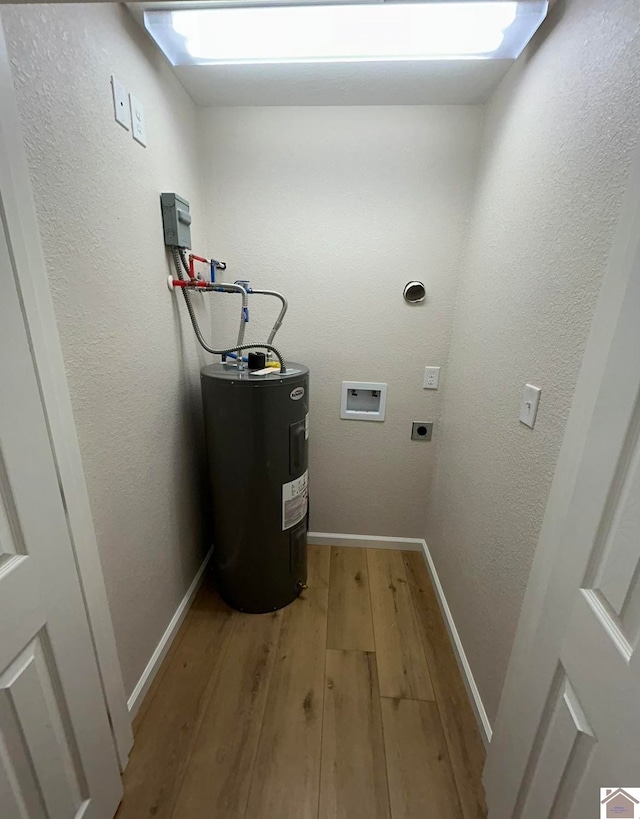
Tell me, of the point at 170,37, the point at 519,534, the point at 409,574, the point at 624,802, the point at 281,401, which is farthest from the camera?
the point at 409,574

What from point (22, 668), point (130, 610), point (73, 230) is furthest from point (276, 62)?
point (130, 610)

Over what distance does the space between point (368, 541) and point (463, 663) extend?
759 mm

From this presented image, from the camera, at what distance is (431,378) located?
5.35 ft

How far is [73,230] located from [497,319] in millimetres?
1254

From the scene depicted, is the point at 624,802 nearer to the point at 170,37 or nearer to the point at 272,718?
the point at 272,718

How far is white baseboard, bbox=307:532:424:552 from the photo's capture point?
190cm

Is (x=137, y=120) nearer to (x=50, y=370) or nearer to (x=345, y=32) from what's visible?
(x=345, y=32)

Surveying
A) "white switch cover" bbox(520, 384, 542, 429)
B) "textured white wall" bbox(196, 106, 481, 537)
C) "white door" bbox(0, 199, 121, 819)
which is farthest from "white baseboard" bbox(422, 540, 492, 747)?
"white door" bbox(0, 199, 121, 819)

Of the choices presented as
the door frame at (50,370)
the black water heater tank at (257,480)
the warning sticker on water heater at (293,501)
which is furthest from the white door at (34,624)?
the warning sticker on water heater at (293,501)

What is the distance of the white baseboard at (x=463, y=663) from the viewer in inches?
40.7

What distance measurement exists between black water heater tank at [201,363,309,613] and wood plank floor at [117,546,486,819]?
0.16 metres

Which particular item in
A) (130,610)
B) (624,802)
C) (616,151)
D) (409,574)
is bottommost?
(409,574)

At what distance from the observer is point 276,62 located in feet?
3.67

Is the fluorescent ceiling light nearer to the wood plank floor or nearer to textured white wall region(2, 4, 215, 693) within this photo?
textured white wall region(2, 4, 215, 693)
